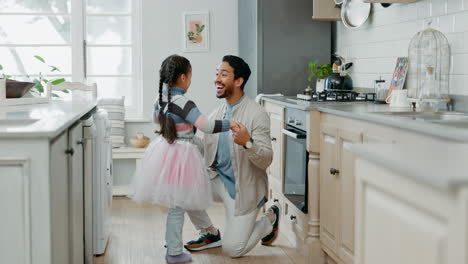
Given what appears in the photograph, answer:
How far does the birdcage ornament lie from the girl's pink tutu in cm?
127

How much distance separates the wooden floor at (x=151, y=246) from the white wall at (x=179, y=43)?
131 centimetres

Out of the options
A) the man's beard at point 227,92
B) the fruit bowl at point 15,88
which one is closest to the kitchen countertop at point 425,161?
the man's beard at point 227,92

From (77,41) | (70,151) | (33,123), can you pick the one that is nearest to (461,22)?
(70,151)

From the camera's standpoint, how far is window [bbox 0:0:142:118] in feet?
19.9

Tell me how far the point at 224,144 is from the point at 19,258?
1966 mm

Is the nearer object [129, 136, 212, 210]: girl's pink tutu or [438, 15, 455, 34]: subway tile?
[438, 15, 455, 34]: subway tile

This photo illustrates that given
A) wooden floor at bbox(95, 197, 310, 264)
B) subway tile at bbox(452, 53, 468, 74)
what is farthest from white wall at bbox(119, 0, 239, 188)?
subway tile at bbox(452, 53, 468, 74)

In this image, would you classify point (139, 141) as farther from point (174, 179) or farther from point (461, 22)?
point (461, 22)

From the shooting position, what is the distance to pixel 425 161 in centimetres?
129

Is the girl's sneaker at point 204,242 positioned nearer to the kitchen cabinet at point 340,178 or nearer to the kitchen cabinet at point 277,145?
the kitchen cabinet at point 277,145

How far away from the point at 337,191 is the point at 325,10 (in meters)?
2.01

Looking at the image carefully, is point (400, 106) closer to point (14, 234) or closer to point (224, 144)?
point (224, 144)

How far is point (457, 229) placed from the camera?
42.8 inches

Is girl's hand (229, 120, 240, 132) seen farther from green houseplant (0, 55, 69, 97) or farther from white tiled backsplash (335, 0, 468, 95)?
green houseplant (0, 55, 69, 97)
